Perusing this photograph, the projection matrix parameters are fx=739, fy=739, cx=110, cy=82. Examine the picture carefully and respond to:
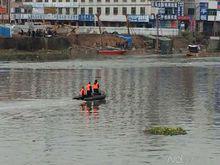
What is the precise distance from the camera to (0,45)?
424 ft

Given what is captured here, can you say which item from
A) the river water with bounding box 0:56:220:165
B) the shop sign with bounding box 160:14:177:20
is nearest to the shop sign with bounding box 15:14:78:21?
the shop sign with bounding box 160:14:177:20

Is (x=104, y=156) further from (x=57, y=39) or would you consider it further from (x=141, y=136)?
(x=57, y=39)

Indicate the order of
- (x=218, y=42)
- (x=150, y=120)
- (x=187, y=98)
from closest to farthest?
(x=150, y=120)
(x=187, y=98)
(x=218, y=42)

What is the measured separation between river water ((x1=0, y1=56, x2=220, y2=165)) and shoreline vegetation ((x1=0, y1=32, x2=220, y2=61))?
34764 mm

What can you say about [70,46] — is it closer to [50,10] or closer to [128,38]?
[128,38]

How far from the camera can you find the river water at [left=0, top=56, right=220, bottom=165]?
122 feet

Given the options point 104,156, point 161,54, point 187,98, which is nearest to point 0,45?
point 161,54

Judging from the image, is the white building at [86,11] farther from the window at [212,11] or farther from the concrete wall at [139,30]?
the window at [212,11]

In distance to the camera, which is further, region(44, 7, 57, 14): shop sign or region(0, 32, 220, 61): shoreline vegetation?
region(44, 7, 57, 14): shop sign

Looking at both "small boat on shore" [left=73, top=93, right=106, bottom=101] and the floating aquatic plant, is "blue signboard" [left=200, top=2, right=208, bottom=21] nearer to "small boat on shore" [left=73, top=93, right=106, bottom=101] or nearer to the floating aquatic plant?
"small boat on shore" [left=73, top=93, right=106, bottom=101]

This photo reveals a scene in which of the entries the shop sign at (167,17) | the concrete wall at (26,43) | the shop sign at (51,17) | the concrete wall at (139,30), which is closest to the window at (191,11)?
the shop sign at (167,17)

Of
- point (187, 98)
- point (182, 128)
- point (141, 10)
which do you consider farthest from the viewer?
point (141, 10)

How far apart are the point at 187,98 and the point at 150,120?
15049 mm

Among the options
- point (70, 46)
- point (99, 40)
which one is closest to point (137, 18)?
point (99, 40)
